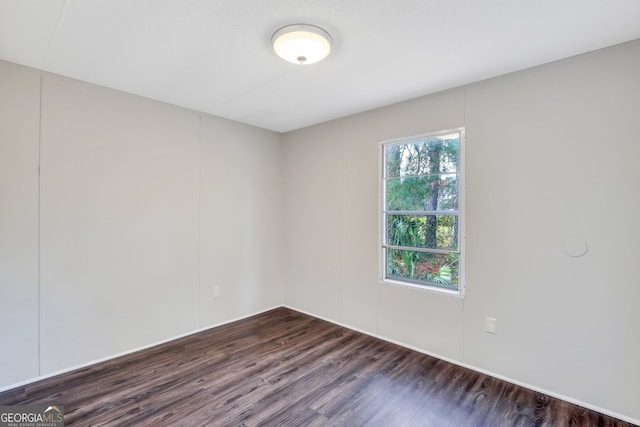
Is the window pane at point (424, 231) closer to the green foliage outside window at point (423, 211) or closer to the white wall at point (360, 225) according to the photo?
the green foliage outside window at point (423, 211)

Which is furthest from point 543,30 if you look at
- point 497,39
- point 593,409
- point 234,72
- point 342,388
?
point 342,388

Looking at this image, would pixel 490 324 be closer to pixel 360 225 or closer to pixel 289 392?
pixel 360 225

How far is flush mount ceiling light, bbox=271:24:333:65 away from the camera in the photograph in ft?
5.84

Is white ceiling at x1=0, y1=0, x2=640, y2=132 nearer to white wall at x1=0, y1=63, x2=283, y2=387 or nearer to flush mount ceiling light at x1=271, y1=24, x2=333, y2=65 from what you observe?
flush mount ceiling light at x1=271, y1=24, x2=333, y2=65

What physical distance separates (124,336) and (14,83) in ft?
7.41

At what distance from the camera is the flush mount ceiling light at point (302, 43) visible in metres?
1.78

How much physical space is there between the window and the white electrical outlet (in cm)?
31

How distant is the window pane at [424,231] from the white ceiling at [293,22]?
1197 millimetres

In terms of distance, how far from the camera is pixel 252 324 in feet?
11.7

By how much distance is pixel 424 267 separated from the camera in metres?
2.95

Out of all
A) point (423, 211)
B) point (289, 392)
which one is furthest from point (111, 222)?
point (423, 211)

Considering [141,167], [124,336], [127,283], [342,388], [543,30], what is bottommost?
[342,388]

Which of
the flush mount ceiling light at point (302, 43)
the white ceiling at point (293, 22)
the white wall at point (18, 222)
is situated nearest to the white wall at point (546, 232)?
the white ceiling at point (293, 22)

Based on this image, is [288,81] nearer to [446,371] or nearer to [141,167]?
[141,167]
